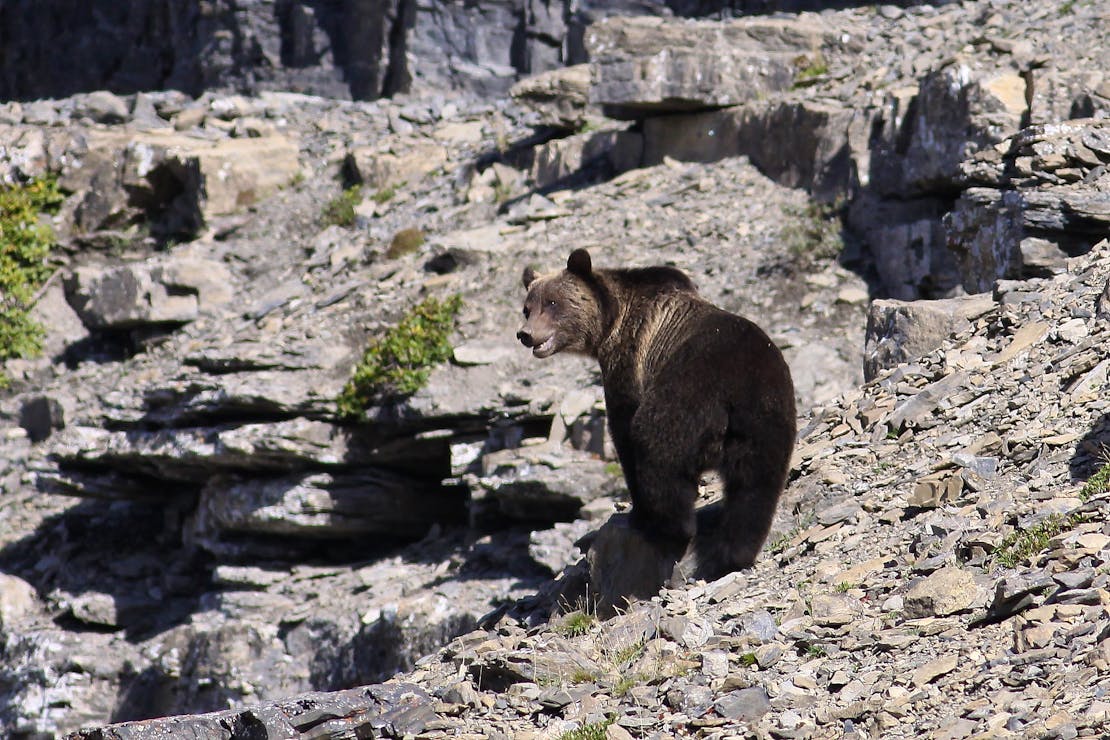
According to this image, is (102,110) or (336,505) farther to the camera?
(102,110)

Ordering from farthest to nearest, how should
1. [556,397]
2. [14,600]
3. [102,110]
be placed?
[102,110]
[14,600]
[556,397]

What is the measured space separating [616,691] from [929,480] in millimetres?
2384

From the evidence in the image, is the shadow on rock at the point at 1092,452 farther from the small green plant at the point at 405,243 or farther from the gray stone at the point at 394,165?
the gray stone at the point at 394,165

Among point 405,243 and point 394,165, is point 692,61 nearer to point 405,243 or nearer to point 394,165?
point 405,243

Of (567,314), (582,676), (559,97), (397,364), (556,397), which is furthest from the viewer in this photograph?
(559,97)

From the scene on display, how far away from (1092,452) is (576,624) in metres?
3.09

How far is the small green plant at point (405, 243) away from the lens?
66.3ft

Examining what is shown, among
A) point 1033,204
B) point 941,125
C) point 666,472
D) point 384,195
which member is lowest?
point 666,472

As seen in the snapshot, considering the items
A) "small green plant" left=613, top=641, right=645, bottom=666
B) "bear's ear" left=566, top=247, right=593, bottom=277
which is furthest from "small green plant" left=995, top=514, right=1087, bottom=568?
"bear's ear" left=566, top=247, right=593, bottom=277

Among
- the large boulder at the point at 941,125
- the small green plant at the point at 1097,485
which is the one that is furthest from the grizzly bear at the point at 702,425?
the large boulder at the point at 941,125

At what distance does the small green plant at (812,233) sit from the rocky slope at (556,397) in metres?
0.05

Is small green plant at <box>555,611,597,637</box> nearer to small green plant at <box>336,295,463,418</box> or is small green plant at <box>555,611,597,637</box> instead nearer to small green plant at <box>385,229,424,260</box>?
small green plant at <box>336,295,463,418</box>

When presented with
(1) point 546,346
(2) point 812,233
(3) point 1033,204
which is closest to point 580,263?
(1) point 546,346

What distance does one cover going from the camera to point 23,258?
23.8 meters
